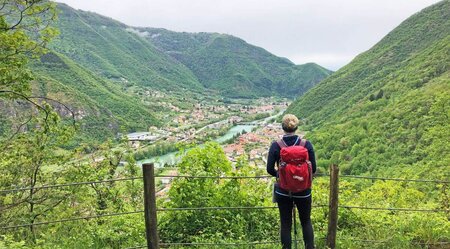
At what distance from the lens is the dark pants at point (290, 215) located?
4.24m

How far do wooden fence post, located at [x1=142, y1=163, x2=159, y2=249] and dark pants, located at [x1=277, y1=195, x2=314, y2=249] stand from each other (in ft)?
4.97

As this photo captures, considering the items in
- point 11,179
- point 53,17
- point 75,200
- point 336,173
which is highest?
point 53,17

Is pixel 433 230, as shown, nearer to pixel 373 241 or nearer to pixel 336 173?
pixel 373 241

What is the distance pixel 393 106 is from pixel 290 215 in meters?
59.0

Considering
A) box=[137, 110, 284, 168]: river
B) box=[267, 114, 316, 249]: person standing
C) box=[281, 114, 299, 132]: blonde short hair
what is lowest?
box=[137, 110, 284, 168]: river

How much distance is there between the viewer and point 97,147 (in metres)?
11.4

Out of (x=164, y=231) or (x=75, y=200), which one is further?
(x=75, y=200)

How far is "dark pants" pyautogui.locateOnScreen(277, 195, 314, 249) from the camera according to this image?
4.24 meters

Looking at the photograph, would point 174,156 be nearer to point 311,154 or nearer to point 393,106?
point 311,154

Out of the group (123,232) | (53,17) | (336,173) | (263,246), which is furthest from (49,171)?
(336,173)

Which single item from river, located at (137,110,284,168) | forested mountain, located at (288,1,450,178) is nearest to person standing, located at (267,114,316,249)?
river, located at (137,110,284,168)

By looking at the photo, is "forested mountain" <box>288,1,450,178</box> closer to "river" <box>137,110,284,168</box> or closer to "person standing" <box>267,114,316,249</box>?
"river" <box>137,110,284,168</box>

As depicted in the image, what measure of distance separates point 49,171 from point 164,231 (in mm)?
5303

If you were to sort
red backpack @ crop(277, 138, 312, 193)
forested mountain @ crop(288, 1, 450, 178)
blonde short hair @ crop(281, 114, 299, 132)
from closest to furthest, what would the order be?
red backpack @ crop(277, 138, 312, 193)
blonde short hair @ crop(281, 114, 299, 132)
forested mountain @ crop(288, 1, 450, 178)
